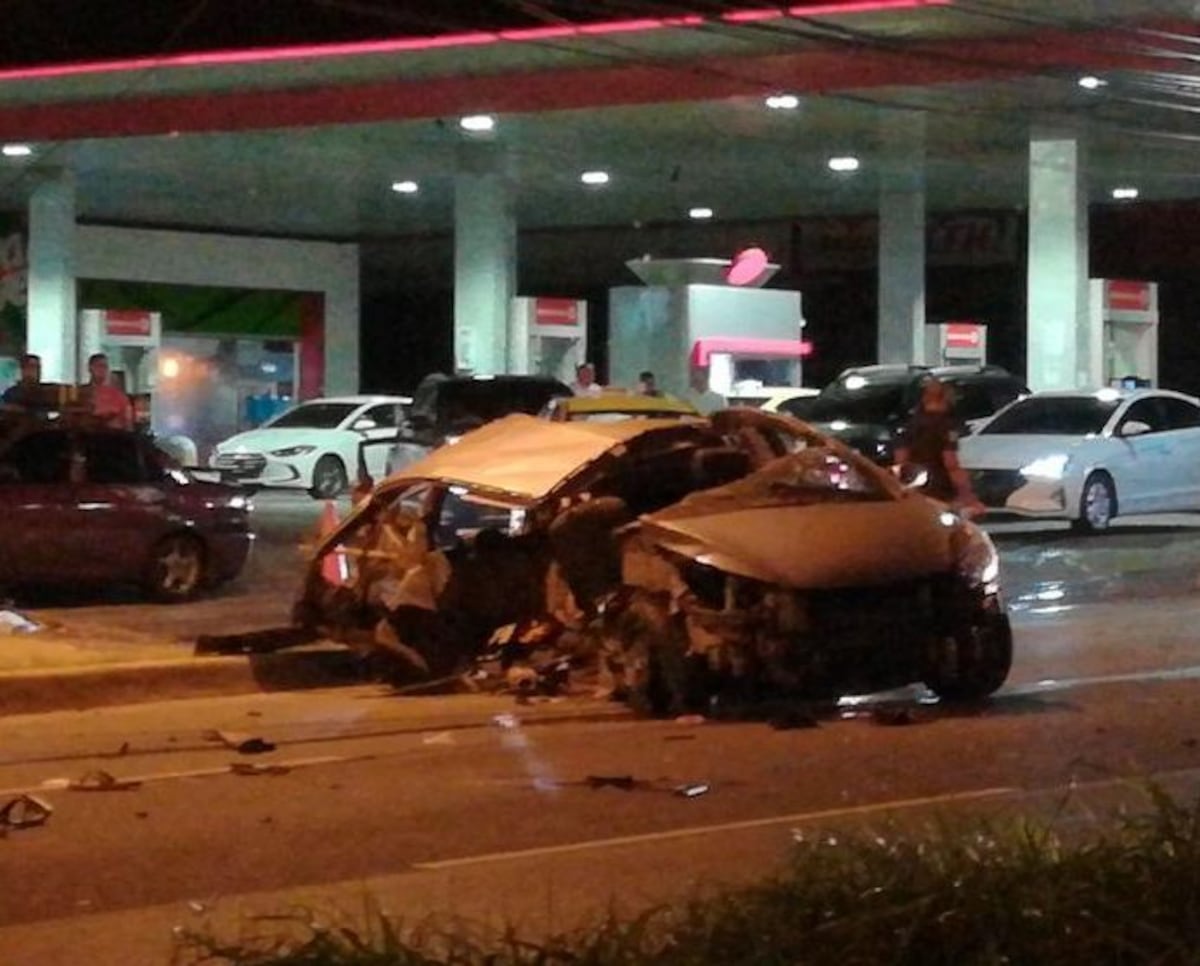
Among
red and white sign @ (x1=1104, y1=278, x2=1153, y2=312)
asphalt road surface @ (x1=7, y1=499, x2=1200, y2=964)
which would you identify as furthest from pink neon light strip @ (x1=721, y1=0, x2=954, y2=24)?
red and white sign @ (x1=1104, y1=278, x2=1153, y2=312)

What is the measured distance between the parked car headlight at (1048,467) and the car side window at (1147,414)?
1481mm

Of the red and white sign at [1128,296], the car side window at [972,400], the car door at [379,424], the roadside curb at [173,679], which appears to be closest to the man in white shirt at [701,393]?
the car side window at [972,400]

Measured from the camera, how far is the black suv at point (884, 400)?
28453 mm

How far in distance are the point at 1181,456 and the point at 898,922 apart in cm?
2079

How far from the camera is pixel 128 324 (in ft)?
132

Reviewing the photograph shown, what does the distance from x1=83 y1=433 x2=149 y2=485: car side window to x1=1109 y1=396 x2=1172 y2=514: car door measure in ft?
35.8

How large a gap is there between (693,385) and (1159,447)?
7857 mm

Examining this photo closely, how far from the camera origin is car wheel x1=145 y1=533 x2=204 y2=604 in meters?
19.0

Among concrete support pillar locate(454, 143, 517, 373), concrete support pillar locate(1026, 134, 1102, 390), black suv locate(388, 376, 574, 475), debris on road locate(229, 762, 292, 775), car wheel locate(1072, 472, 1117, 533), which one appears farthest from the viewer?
concrete support pillar locate(454, 143, 517, 373)

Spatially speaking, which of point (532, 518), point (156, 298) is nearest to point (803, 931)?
point (532, 518)

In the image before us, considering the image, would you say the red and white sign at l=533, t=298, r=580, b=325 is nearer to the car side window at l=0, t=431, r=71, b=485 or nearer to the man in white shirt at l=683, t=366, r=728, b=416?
the man in white shirt at l=683, t=366, r=728, b=416

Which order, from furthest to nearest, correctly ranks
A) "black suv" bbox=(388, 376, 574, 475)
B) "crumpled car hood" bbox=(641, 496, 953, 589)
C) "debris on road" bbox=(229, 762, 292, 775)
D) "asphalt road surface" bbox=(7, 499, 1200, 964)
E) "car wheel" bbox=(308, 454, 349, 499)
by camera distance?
"car wheel" bbox=(308, 454, 349, 499) → "black suv" bbox=(388, 376, 574, 475) → "crumpled car hood" bbox=(641, 496, 953, 589) → "debris on road" bbox=(229, 762, 292, 775) → "asphalt road surface" bbox=(7, 499, 1200, 964)

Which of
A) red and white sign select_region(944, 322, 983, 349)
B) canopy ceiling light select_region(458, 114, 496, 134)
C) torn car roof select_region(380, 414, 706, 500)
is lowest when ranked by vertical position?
torn car roof select_region(380, 414, 706, 500)

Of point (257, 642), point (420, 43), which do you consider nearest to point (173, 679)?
point (257, 642)
